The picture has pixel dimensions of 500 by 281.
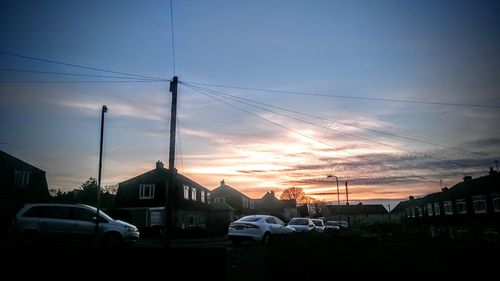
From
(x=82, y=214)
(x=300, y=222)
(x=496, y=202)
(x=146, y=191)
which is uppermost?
(x=146, y=191)

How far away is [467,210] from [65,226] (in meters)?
48.3

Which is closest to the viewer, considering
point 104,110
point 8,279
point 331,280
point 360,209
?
point 8,279

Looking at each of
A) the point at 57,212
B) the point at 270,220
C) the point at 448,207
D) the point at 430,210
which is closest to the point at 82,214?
the point at 57,212

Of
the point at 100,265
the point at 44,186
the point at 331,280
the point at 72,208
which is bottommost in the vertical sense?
the point at 331,280

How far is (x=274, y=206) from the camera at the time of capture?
100438 mm

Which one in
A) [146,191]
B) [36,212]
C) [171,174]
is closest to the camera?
[171,174]

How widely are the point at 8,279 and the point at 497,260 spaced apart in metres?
9.13

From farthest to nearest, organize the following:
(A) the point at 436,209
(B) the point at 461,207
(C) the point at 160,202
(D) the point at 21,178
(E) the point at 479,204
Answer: (A) the point at 436,209 → (B) the point at 461,207 → (E) the point at 479,204 → (C) the point at 160,202 → (D) the point at 21,178

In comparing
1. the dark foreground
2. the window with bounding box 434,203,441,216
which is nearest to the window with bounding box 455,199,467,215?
the window with bounding box 434,203,441,216

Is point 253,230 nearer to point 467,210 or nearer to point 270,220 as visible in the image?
point 270,220

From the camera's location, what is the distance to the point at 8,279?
19.9 feet

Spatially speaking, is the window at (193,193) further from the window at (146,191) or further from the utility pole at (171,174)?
the utility pole at (171,174)

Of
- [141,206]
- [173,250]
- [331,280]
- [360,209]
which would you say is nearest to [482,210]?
[141,206]

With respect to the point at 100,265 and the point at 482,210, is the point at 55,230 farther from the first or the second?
the point at 482,210
